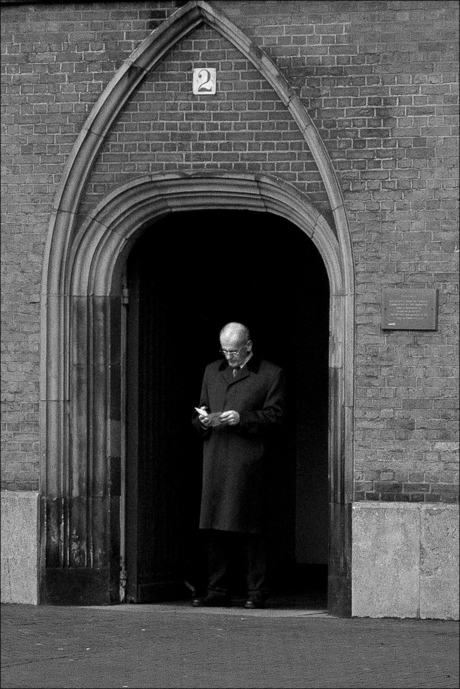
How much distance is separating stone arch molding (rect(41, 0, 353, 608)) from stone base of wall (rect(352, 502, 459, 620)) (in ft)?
3.70

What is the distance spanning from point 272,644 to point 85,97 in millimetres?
4049

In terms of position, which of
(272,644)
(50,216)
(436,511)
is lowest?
(272,644)

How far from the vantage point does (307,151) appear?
1189 centimetres

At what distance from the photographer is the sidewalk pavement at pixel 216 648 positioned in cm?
948

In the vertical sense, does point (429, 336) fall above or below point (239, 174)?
below

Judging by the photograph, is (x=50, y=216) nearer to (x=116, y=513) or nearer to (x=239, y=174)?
(x=239, y=174)

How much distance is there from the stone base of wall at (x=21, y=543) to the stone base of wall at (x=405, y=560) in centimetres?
222

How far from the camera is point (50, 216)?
1219 cm

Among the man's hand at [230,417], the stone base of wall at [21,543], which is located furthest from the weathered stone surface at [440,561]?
the stone base of wall at [21,543]

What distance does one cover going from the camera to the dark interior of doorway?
12594 millimetres

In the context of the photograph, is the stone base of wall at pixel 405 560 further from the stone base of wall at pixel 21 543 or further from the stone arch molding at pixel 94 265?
the stone base of wall at pixel 21 543

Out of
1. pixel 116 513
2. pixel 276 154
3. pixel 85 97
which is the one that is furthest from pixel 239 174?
pixel 116 513

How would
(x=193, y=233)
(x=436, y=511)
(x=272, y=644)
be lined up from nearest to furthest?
(x=272, y=644)
(x=436, y=511)
(x=193, y=233)

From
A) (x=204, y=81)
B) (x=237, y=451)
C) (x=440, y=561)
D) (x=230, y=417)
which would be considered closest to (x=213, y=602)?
(x=237, y=451)
